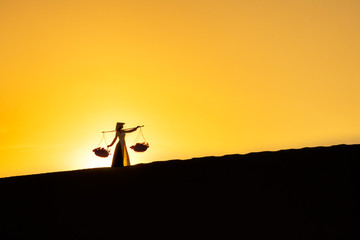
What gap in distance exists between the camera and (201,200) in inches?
26.9

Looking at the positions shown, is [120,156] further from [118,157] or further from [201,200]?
[201,200]

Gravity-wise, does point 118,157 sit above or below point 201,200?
above

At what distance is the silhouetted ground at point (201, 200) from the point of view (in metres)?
0.63

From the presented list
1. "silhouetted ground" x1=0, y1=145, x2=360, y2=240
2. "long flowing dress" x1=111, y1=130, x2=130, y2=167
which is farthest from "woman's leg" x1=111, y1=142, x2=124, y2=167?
"silhouetted ground" x1=0, y1=145, x2=360, y2=240

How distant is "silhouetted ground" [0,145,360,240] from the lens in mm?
631

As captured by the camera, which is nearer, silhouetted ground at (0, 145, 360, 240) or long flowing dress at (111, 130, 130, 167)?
silhouetted ground at (0, 145, 360, 240)

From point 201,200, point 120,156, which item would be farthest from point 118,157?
point 201,200

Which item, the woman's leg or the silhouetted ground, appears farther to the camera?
the woman's leg

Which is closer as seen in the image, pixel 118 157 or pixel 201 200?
pixel 201 200

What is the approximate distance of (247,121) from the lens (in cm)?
167

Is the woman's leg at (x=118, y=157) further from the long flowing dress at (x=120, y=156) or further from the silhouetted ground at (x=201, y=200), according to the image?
the silhouetted ground at (x=201, y=200)

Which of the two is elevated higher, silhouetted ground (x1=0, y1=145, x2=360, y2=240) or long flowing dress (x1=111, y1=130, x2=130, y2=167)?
long flowing dress (x1=111, y1=130, x2=130, y2=167)

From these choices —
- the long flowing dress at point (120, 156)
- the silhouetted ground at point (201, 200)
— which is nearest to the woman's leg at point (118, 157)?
the long flowing dress at point (120, 156)

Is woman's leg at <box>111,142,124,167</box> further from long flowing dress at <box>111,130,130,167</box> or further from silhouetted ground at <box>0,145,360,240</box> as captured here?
silhouetted ground at <box>0,145,360,240</box>
